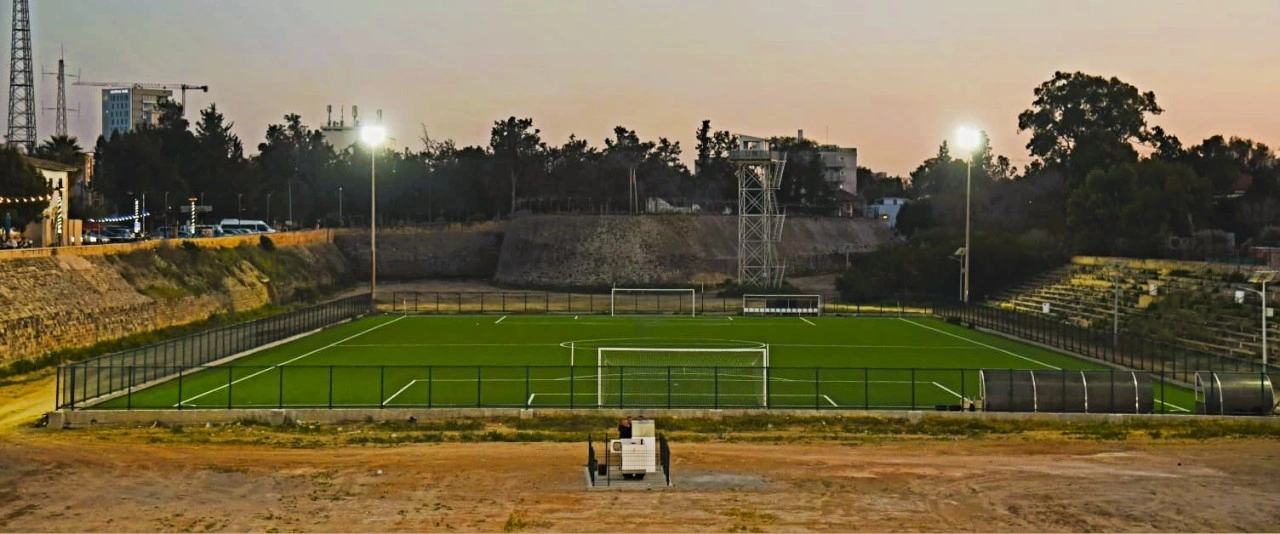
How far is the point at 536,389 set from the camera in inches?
1507

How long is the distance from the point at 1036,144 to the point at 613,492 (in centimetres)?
11730

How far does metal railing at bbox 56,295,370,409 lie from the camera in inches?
1318

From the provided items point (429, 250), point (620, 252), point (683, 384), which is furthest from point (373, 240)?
point (429, 250)

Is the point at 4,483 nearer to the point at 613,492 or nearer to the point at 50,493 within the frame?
the point at 50,493

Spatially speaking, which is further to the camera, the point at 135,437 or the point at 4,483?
the point at 135,437

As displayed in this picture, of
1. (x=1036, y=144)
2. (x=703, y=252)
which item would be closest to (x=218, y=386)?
(x=703, y=252)

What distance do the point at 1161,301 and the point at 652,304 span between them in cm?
3500

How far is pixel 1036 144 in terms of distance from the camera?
130250 mm

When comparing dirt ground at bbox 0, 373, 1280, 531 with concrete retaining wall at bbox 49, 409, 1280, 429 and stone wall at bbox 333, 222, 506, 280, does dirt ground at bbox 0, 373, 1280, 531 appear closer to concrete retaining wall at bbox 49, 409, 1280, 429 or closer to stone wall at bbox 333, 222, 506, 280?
concrete retaining wall at bbox 49, 409, 1280, 429

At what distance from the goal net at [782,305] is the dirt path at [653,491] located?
44.3 metres

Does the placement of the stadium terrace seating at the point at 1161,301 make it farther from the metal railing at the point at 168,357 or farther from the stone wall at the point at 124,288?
the stone wall at the point at 124,288

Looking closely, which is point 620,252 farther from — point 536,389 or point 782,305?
point 536,389

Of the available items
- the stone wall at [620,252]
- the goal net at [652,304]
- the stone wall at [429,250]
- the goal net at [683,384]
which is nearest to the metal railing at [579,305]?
the goal net at [652,304]

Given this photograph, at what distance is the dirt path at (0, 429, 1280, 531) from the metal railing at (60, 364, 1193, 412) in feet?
15.1
